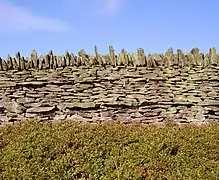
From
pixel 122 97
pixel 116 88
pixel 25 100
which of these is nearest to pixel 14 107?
pixel 25 100

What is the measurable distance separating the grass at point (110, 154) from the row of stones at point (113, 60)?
173 centimetres

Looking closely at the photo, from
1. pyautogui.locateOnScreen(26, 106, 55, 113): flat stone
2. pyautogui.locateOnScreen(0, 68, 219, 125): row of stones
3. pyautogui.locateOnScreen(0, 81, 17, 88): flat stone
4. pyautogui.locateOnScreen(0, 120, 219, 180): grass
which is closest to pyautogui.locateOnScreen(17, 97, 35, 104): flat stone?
pyautogui.locateOnScreen(0, 68, 219, 125): row of stones

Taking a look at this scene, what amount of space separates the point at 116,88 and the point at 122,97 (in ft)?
0.79

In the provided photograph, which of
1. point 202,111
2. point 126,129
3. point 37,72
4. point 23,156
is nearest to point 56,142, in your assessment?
point 23,156

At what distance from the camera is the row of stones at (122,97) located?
9.32 m

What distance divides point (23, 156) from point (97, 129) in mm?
1592

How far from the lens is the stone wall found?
932 centimetres

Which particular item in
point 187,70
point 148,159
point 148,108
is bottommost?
point 148,159

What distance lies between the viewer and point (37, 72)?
9.48 metres

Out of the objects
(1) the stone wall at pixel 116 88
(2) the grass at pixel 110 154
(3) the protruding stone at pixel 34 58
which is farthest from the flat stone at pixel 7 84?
(2) the grass at pixel 110 154

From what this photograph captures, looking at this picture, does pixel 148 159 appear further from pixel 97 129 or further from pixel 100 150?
pixel 97 129

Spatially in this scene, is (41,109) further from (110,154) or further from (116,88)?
(110,154)

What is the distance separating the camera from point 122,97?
935 cm

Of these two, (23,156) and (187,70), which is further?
(187,70)
